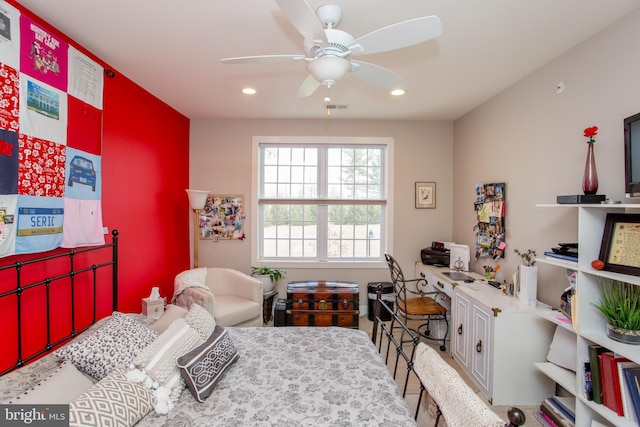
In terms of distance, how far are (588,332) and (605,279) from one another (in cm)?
32

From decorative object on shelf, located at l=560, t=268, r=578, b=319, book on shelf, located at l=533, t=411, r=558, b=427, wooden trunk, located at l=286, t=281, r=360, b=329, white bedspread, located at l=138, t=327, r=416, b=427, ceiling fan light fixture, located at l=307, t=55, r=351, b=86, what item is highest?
ceiling fan light fixture, located at l=307, t=55, r=351, b=86

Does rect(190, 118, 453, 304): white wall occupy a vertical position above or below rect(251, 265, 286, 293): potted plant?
above

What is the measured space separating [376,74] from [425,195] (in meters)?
2.49

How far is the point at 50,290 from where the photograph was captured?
1.87 metres

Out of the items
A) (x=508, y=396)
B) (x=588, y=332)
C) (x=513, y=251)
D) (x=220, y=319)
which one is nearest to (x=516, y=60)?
(x=513, y=251)

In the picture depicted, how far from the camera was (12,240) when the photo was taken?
157 centimetres

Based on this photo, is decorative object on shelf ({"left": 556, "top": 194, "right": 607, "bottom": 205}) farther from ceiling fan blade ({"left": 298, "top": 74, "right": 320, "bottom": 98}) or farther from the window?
the window

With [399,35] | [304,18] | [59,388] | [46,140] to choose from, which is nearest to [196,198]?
A: [46,140]

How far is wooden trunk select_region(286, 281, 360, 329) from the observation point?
3375mm

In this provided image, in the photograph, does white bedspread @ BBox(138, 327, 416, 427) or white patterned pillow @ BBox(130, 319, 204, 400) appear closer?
white bedspread @ BBox(138, 327, 416, 427)

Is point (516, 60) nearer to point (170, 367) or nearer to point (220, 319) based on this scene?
point (170, 367)

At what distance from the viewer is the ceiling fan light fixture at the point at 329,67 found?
4.73 feet

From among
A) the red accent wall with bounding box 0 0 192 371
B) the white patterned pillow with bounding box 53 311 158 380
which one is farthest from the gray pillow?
the red accent wall with bounding box 0 0 192 371

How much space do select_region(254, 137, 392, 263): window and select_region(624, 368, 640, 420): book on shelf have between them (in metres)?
2.64
